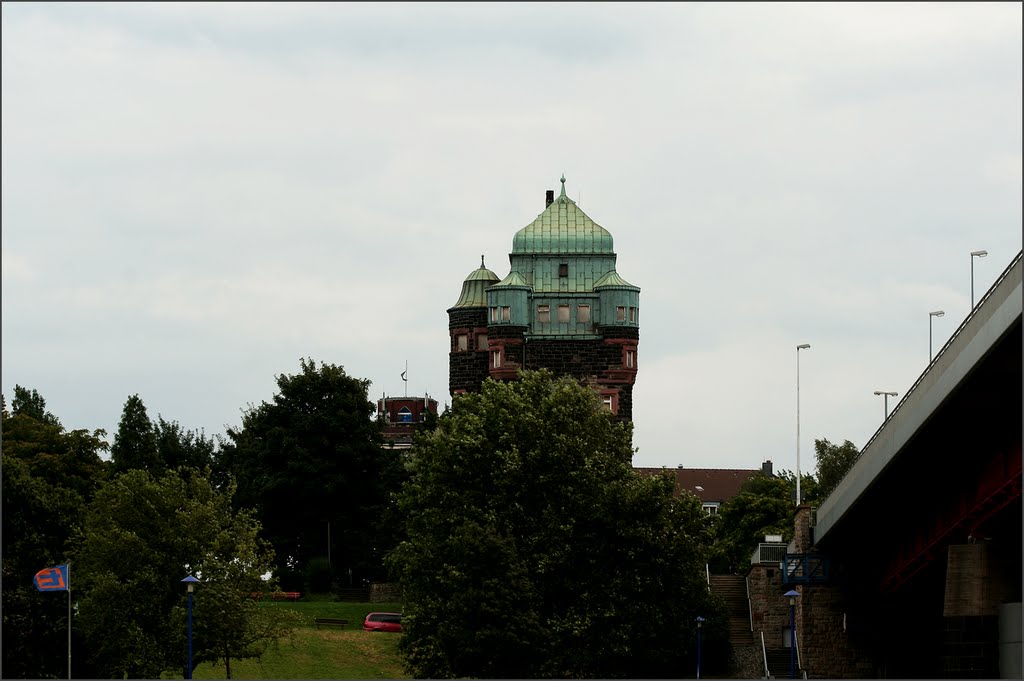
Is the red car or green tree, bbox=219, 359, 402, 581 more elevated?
green tree, bbox=219, 359, 402, 581

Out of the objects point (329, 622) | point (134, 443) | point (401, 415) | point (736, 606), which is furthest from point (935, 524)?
point (401, 415)

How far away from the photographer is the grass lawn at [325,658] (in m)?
75.8

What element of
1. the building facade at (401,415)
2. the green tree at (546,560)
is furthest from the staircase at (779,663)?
the building facade at (401,415)

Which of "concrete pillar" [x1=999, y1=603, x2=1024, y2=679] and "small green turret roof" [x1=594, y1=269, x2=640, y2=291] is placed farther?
"small green turret roof" [x1=594, y1=269, x2=640, y2=291]

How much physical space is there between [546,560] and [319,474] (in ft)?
146

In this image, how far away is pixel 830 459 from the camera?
139750 millimetres

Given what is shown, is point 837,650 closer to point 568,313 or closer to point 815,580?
point 815,580

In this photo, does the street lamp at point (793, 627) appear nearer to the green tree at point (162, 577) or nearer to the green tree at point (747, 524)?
the green tree at point (162, 577)

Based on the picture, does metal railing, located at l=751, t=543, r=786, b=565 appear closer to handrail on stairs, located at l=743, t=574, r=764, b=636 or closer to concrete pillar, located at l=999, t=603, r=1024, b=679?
handrail on stairs, located at l=743, t=574, r=764, b=636

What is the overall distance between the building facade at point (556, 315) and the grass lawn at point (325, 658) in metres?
29.3

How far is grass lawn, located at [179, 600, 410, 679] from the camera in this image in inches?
2985

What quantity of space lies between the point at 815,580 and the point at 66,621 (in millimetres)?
26047

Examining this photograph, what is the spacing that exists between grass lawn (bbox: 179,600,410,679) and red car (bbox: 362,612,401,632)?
66cm

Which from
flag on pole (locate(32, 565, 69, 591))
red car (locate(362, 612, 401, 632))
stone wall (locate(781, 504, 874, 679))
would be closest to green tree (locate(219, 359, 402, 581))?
red car (locate(362, 612, 401, 632))
